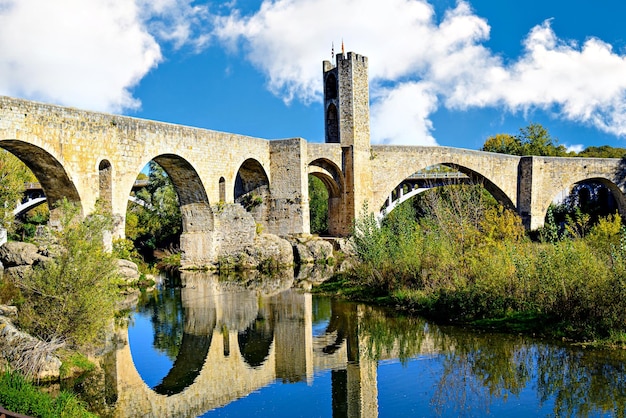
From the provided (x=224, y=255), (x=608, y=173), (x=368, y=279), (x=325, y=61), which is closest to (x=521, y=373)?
(x=368, y=279)

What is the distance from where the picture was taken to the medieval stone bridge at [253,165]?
54.2 feet

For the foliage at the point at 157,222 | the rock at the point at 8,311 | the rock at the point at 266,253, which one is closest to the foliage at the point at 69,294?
the rock at the point at 8,311

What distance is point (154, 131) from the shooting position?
19969mm

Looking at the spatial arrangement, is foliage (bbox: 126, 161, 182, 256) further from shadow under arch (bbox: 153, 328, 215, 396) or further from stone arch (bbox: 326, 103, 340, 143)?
shadow under arch (bbox: 153, 328, 215, 396)

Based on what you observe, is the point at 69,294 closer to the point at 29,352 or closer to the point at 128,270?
the point at 29,352

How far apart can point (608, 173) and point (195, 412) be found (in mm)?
32421

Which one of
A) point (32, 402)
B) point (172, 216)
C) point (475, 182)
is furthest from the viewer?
point (475, 182)

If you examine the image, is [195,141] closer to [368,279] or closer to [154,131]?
[154,131]

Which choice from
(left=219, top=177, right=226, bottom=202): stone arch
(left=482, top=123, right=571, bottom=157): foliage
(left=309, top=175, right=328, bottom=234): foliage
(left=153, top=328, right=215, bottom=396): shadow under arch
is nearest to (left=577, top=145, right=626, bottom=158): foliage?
(left=482, top=123, right=571, bottom=157): foliage

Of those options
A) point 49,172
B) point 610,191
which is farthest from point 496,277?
point 610,191

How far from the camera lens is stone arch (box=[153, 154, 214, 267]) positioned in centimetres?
2305

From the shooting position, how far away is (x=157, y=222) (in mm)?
30812

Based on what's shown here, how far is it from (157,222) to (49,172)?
47.0ft

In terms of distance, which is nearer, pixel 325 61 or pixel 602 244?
pixel 602 244
